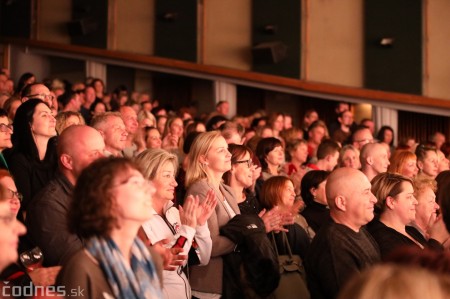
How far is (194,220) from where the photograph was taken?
393 centimetres

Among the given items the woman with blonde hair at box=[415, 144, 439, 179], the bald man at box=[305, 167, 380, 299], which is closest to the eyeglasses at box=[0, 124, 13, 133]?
the bald man at box=[305, 167, 380, 299]

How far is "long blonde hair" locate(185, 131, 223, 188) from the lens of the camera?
181 inches

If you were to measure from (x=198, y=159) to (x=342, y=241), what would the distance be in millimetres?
1117

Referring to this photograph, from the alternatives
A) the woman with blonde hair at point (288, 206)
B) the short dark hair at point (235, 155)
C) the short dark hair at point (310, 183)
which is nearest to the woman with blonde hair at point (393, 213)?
the woman with blonde hair at point (288, 206)

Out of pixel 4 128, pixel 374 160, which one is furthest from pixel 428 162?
pixel 4 128

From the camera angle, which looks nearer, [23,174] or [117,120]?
[23,174]

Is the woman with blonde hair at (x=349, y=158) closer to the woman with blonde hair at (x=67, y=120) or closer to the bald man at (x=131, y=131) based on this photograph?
the bald man at (x=131, y=131)

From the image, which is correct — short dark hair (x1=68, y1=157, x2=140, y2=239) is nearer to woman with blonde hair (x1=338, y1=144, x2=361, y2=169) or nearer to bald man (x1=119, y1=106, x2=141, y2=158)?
bald man (x1=119, y1=106, x2=141, y2=158)

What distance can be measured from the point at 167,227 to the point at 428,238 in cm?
188

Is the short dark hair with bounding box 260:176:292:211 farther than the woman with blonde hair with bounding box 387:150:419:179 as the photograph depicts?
No

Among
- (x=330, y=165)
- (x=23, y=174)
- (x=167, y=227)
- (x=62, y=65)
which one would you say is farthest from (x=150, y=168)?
(x=62, y=65)

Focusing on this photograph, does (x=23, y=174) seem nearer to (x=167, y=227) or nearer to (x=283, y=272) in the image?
(x=167, y=227)

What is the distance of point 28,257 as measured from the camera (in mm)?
→ 3441

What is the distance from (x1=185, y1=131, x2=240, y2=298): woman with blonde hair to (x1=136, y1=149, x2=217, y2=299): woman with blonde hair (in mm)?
153
